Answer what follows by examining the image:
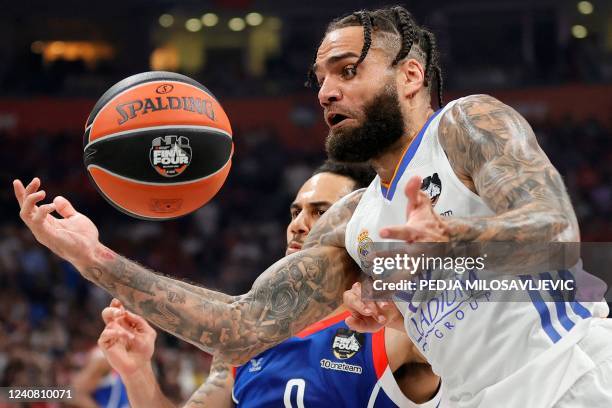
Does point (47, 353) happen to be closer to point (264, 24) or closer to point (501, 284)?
point (501, 284)

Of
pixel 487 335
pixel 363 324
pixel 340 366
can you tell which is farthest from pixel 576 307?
pixel 340 366

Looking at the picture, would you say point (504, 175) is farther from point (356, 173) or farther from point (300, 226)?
point (356, 173)

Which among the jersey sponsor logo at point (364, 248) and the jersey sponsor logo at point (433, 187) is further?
the jersey sponsor logo at point (364, 248)

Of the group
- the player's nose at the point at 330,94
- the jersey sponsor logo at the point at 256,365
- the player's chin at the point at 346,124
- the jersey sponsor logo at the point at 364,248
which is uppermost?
the player's nose at the point at 330,94

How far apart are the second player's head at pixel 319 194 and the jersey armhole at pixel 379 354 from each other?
607 millimetres

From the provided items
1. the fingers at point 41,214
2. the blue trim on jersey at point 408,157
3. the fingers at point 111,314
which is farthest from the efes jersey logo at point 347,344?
the fingers at point 41,214

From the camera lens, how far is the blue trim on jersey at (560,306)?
2.45m

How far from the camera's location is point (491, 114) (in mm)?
2465

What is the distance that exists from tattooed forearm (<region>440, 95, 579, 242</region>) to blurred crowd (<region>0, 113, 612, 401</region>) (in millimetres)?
6685

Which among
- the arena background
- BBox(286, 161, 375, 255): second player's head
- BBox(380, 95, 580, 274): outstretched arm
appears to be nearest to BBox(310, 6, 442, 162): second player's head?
BBox(380, 95, 580, 274): outstretched arm

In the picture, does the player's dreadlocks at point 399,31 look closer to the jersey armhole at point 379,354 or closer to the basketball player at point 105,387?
the jersey armhole at point 379,354

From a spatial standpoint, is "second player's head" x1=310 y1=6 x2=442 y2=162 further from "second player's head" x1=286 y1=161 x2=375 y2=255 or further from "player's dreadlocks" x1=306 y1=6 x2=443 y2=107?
"second player's head" x1=286 y1=161 x2=375 y2=255

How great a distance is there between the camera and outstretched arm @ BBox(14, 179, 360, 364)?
2536 millimetres

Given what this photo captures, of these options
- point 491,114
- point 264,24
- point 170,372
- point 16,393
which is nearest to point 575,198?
point 170,372
